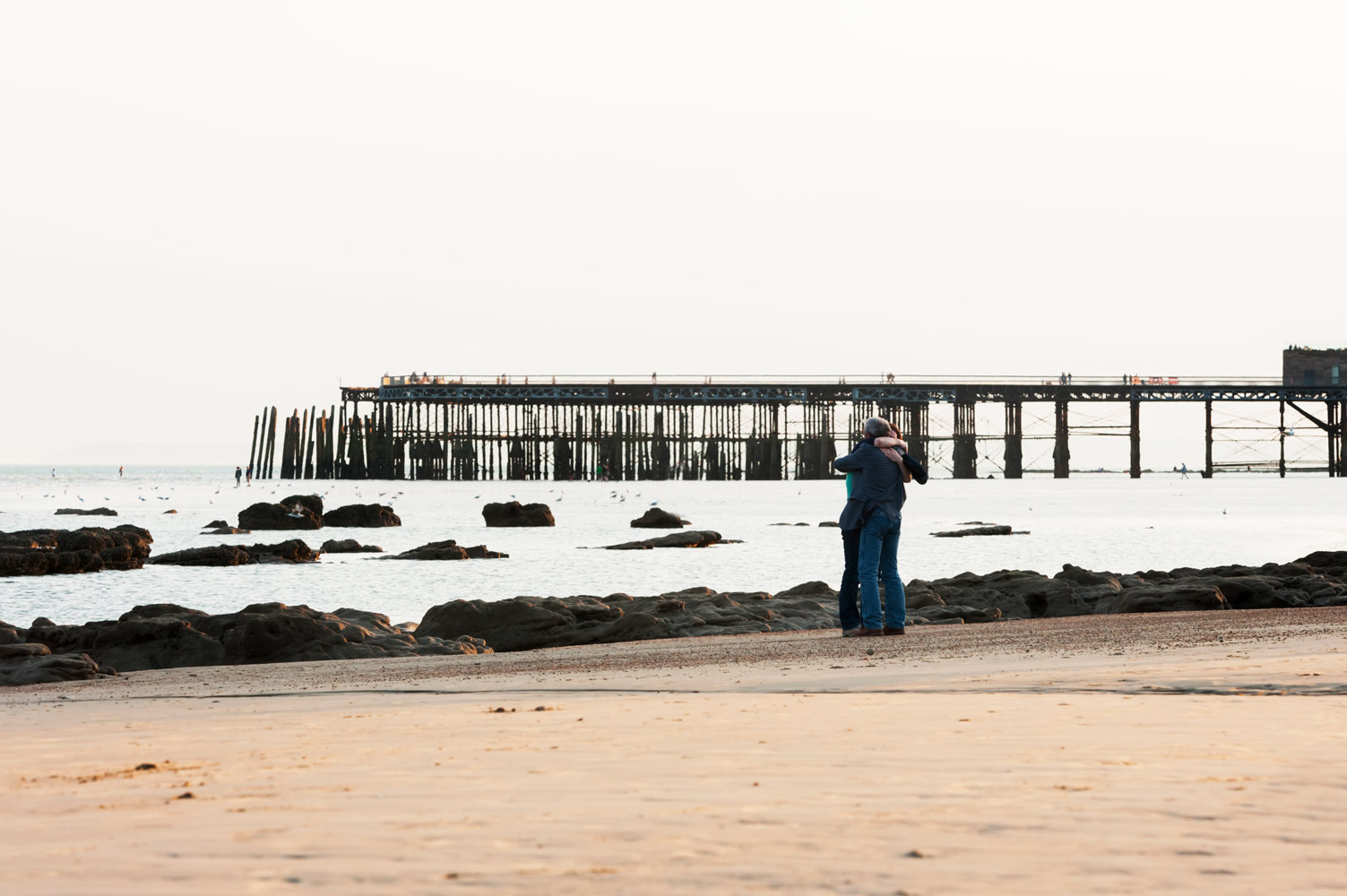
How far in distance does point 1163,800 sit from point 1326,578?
1422 cm

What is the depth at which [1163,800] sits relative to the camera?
158 inches

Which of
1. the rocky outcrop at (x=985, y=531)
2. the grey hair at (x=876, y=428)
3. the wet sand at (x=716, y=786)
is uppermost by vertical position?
the grey hair at (x=876, y=428)

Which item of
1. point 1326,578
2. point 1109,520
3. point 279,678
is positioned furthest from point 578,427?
point 279,678

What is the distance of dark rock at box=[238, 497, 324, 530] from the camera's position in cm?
3972

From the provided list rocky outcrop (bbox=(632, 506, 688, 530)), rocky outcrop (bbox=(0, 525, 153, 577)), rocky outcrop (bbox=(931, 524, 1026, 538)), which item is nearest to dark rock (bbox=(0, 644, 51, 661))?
rocky outcrop (bbox=(0, 525, 153, 577))

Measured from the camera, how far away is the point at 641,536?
121ft

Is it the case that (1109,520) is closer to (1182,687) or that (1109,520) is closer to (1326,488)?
(1326,488)

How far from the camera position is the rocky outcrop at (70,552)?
25891 mm

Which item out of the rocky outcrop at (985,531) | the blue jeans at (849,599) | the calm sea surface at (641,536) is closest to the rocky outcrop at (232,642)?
the blue jeans at (849,599)

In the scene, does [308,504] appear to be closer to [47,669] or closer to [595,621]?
[595,621]

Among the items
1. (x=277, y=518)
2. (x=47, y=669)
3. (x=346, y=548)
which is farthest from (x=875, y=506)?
(x=277, y=518)

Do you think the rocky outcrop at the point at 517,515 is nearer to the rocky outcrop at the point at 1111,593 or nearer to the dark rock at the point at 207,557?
the dark rock at the point at 207,557

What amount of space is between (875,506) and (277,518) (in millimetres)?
32517

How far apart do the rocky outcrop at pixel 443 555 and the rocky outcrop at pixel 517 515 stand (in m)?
11.5
